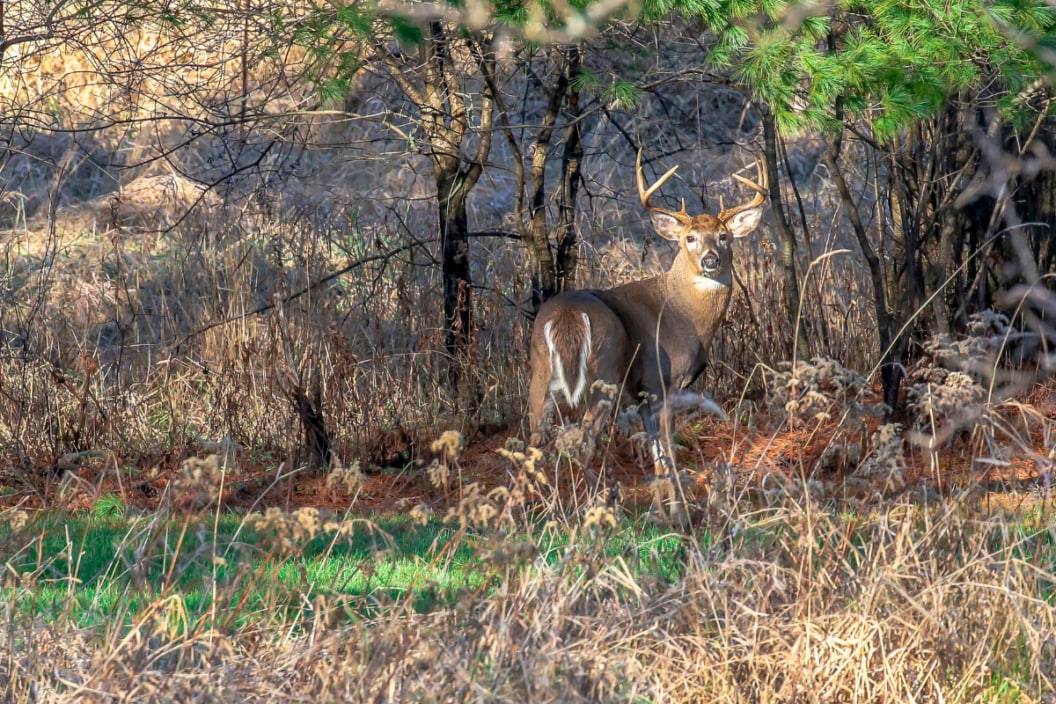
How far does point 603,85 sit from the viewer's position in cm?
734

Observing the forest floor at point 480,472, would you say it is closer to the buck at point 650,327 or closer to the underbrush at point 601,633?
the buck at point 650,327

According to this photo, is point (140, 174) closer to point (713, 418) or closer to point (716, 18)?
point (713, 418)

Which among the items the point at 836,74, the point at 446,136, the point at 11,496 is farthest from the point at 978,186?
the point at 11,496

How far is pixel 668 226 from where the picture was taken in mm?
7938

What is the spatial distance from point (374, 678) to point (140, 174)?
1506 cm

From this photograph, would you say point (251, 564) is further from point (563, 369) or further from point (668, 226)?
point (668, 226)

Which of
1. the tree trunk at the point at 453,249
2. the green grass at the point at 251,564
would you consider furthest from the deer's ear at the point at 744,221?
the green grass at the point at 251,564

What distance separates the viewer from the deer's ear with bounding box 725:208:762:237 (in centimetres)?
780

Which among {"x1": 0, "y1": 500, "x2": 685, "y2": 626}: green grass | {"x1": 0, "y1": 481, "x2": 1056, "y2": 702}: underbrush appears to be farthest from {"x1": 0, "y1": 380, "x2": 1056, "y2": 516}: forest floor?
{"x1": 0, "y1": 481, "x2": 1056, "y2": 702}: underbrush

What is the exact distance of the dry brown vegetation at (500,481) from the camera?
3.53 m

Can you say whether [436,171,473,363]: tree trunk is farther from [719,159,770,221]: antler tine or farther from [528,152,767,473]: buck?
[719,159,770,221]: antler tine

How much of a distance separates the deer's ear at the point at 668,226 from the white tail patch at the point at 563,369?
953 mm

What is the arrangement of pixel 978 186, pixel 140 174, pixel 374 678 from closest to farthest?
pixel 374 678, pixel 978 186, pixel 140 174

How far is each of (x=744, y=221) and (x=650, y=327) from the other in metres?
0.82
